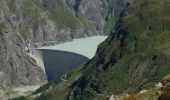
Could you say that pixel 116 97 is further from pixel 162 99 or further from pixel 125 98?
pixel 162 99

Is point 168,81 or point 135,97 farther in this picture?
point 135,97

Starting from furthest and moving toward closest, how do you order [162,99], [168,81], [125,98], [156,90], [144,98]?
[156,90], [144,98], [125,98], [168,81], [162,99]

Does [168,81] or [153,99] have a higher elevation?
[168,81]

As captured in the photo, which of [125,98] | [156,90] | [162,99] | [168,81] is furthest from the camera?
[156,90]

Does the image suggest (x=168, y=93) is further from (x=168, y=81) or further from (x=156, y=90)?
(x=156, y=90)

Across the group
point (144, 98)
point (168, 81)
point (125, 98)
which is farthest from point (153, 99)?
point (168, 81)

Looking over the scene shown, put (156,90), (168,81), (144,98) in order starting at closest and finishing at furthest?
(168,81) → (144,98) → (156,90)

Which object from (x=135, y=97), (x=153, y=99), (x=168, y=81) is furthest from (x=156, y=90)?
(x=168, y=81)

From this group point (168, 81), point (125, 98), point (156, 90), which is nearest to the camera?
point (168, 81)

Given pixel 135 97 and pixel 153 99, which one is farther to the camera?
pixel 153 99
